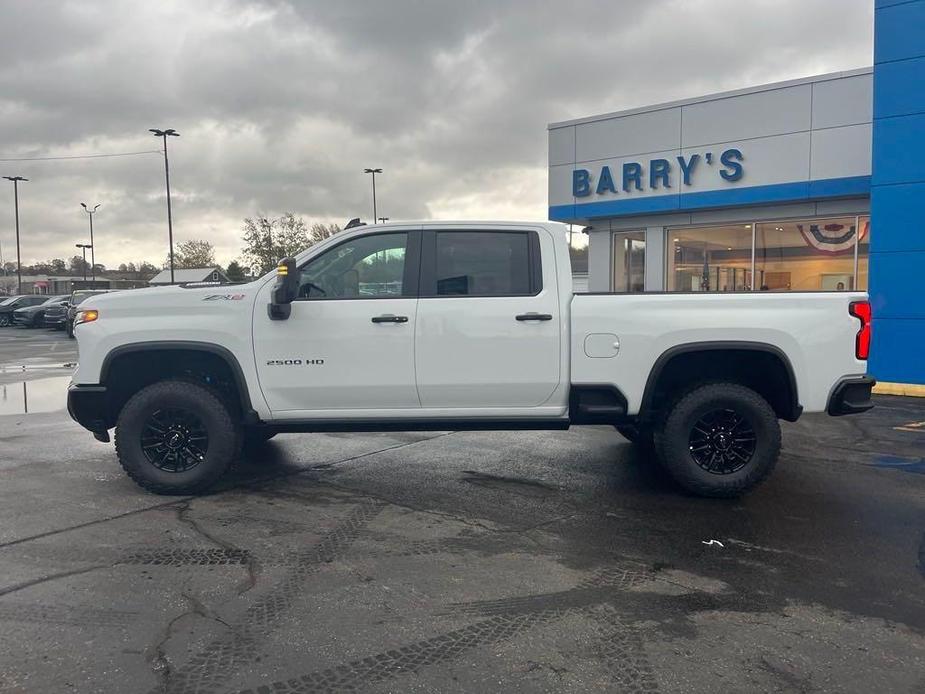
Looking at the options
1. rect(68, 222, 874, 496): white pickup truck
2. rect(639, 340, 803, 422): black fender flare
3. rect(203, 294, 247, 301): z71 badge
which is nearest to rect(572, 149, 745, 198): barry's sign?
rect(68, 222, 874, 496): white pickup truck

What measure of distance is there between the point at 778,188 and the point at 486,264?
1096 cm

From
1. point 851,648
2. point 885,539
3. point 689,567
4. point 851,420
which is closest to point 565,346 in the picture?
point 689,567

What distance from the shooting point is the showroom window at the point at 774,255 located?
14.8 meters

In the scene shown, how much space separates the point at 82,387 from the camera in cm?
570

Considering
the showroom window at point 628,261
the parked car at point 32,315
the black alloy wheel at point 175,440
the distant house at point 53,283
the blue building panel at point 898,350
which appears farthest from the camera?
the distant house at point 53,283

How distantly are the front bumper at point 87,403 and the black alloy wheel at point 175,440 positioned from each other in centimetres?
40

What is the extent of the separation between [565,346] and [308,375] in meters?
1.95

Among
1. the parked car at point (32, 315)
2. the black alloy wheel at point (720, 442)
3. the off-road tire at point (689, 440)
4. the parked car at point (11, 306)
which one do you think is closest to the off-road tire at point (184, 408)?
the off-road tire at point (689, 440)

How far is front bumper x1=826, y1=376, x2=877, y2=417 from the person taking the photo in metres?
5.58

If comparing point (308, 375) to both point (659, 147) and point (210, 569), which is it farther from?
point (659, 147)

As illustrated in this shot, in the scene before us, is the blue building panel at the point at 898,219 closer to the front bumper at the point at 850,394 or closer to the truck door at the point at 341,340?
the front bumper at the point at 850,394

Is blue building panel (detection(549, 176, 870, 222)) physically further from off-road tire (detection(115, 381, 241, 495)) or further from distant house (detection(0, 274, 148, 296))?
distant house (detection(0, 274, 148, 296))

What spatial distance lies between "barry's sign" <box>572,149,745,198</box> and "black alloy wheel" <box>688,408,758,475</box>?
1077 centimetres

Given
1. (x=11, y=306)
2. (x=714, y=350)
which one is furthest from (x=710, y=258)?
(x=11, y=306)
